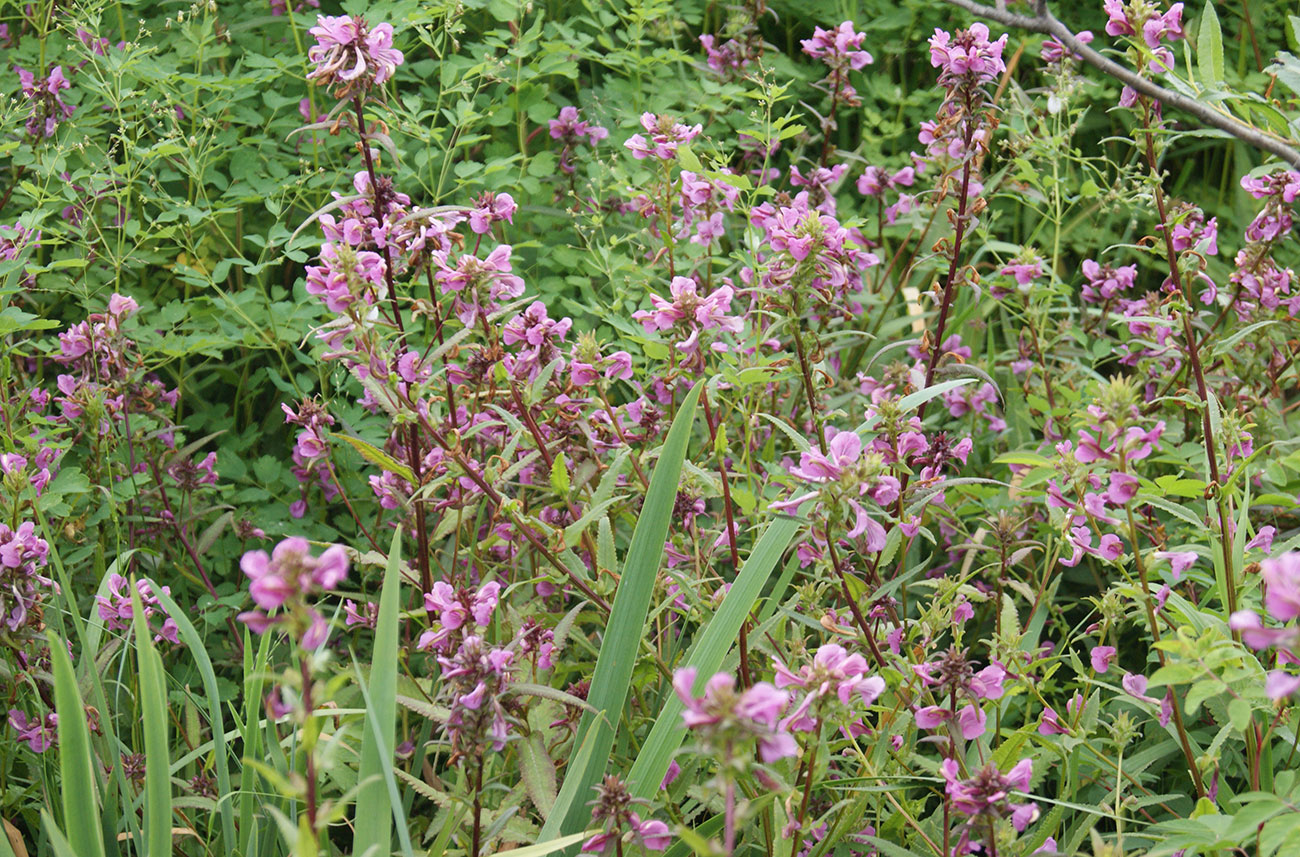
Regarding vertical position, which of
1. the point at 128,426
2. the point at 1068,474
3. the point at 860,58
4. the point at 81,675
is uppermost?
the point at 860,58

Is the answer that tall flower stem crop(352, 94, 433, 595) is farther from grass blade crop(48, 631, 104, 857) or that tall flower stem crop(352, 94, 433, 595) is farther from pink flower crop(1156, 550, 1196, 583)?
pink flower crop(1156, 550, 1196, 583)

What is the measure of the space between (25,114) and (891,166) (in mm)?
2172

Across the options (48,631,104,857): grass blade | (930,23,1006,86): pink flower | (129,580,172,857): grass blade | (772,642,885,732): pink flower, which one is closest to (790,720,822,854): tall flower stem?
(772,642,885,732): pink flower

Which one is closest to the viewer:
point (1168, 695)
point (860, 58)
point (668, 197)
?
point (1168, 695)

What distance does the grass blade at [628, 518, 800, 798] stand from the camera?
1.35 m

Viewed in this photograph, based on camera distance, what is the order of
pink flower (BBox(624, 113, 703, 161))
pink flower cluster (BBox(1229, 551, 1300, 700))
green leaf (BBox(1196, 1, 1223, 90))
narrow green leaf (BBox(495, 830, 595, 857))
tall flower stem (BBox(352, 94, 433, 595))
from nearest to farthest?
1. pink flower cluster (BBox(1229, 551, 1300, 700))
2. narrow green leaf (BBox(495, 830, 595, 857))
3. green leaf (BBox(1196, 1, 1223, 90))
4. tall flower stem (BBox(352, 94, 433, 595))
5. pink flower (BBox(624, 113, 703, 161))

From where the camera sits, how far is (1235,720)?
1101mm

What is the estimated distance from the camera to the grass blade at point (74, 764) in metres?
1.31

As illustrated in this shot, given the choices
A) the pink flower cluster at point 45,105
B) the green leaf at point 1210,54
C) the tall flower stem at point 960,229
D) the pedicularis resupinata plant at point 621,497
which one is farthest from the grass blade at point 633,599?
the pink flower cluster at point 45,105

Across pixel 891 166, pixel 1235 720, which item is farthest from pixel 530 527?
pixel 891 166

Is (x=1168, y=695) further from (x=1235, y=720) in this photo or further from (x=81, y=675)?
(x=81, y=675)

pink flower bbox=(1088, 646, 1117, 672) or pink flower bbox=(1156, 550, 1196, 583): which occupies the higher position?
pink flower bbox=(1156, 550, 1196, 583)

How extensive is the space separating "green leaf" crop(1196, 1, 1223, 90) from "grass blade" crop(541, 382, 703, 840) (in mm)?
769

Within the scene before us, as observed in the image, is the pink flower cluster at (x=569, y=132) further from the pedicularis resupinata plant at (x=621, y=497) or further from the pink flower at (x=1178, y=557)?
the pink flower at (x=1178, y=557)
